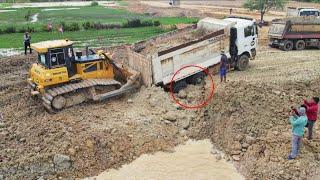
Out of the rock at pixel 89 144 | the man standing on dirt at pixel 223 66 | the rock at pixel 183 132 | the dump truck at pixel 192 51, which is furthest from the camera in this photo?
the man standing on dirt at pixel 223 66

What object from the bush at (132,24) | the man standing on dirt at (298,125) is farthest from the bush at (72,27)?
the man standing on dirt at (298,125)

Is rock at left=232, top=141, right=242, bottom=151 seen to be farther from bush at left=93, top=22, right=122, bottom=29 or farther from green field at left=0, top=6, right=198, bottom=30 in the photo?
green field at left=0, top=6, right=198, bottom=30

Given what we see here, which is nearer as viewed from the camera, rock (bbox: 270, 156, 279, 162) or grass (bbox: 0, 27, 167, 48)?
rock (bbox: 270, 156, 279, 162)

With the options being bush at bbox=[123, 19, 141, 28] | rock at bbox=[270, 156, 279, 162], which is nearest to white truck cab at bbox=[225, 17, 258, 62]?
rock at bbox=[270, 156, 279, 162]

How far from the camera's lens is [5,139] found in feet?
47.3

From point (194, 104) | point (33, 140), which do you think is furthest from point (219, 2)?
point (33, 140)

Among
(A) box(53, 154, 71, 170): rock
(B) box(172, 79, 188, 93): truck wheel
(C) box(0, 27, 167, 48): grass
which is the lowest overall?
(A) box(53, 154, 71, 170): rock

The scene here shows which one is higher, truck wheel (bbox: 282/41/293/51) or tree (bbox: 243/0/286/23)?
tree (bbox: 243/0/286/23)

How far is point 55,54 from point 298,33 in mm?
15707

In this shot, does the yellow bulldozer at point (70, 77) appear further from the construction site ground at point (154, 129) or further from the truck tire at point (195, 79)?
the truck tire at point (195, 79)

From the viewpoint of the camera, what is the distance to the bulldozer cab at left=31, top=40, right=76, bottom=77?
1616 centimetres

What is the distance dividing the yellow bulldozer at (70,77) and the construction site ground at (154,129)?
1.37ft

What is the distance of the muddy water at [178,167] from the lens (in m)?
13.0

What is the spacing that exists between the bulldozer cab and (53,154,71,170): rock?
4545mm
